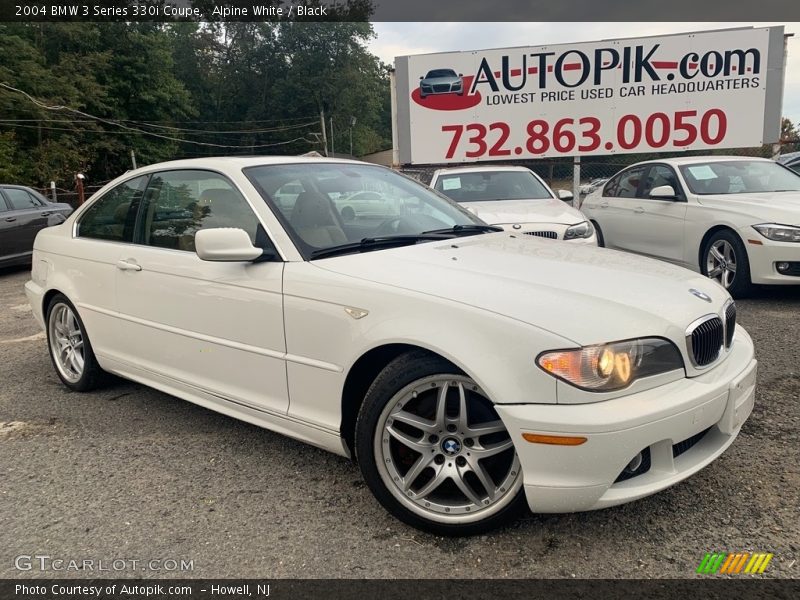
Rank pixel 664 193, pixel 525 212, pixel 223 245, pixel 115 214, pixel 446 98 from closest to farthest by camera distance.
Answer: pixel 223 245, pixel 115 214, pixel 525 212, pixel 664 193, pixel 446 98

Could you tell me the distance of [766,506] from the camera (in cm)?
255

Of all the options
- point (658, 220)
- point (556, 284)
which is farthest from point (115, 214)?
point (658, 220)

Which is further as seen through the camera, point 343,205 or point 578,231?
point 578,231

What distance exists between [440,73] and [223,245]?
11.2 m

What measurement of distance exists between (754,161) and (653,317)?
6.09 meters

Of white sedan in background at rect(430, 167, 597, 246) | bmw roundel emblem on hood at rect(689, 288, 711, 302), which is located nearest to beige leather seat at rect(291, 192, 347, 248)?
bmw roundel emblem on hood at rect(689, 288, 711, 302)

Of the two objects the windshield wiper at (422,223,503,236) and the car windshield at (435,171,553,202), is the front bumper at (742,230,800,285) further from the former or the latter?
the windshield wiper at (422,223,503,236)

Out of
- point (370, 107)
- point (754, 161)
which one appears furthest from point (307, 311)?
point (370, 107)

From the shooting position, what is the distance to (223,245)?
2771 millimetres

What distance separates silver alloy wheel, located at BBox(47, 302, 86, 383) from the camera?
166 inches

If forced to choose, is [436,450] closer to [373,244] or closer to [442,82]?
[373,244]

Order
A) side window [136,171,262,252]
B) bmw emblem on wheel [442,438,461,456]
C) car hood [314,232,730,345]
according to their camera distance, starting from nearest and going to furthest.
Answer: car hood [314,232,730,345] < bmw emblem on wheel [442,438,461,456] < side window [136,171,262,252]

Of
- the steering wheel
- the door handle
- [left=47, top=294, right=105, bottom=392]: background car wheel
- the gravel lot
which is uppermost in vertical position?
the steering wheel

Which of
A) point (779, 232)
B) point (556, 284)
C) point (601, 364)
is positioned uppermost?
point (556, 284)
